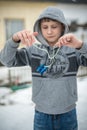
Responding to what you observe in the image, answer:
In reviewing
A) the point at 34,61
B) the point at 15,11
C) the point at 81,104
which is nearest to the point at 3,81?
A: the point at 15,11

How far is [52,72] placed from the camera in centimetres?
87

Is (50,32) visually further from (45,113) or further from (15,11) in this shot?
(15,11)

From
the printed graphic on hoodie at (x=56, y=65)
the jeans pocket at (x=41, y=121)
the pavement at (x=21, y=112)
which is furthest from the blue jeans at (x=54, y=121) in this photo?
the pavement at (x=21, y=112)

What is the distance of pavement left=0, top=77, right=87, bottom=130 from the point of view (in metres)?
1.58

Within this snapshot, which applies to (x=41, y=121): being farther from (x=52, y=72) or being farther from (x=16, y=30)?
(x=16, y=30)

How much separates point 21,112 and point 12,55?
1114 mm

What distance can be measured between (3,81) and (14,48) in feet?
7.01

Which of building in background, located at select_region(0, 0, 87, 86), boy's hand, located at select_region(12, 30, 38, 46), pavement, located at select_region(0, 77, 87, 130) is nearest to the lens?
boy's hand, located at select_region(12, 30, 38, 46)

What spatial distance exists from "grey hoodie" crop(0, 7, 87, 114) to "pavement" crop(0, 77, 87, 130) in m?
0.69

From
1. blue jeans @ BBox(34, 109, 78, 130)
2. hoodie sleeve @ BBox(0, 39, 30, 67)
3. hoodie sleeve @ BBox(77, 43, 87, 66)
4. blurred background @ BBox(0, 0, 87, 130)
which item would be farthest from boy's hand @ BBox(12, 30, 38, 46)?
blurred background @ BBox(0, 0, 87, 130)

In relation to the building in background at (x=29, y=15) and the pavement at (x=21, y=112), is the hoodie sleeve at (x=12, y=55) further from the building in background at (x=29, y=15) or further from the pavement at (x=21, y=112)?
the building in background at (x=29, y=15)

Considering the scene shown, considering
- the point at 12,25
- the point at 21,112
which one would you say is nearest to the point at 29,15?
the point at 12,25

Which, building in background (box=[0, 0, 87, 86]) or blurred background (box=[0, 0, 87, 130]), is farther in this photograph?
building in background (box=[0, 0, 87, 86])

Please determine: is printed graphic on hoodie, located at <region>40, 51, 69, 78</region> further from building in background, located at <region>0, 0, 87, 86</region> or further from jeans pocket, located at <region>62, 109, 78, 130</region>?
building in background, located at <region>0, 0, 87, 86</region>
